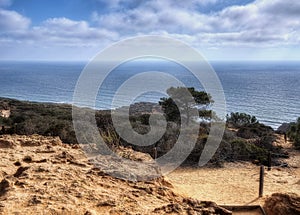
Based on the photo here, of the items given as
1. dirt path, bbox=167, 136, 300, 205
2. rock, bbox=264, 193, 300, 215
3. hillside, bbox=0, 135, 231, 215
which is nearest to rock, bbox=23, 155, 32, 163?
hillside, bbox=0, 135, 231, 215

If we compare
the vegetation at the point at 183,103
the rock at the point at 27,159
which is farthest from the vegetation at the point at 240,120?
the rock at the point at 27,159

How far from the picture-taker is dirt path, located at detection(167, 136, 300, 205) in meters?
9.47

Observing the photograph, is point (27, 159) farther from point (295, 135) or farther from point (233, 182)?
point (295, 135)

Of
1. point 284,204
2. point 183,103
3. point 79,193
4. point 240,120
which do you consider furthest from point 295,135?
point 79,193

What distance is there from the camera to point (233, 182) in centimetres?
1121

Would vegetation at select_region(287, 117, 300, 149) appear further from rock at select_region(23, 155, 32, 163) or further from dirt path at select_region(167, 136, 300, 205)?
rock at select_region(23, 155, 32, 163)

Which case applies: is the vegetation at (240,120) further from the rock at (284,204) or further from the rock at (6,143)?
the rock at (6,143)

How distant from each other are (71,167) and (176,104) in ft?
53.9

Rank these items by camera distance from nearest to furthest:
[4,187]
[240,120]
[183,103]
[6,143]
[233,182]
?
[4,187] < [6,143] < [233,182] < [183,103] < [240,120]

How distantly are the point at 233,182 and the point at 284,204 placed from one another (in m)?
4.28

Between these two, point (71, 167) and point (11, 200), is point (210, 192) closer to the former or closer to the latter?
point (71, 167)

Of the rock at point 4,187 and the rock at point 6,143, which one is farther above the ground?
the rock at point 4,187

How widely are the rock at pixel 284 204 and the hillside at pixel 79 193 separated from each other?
2.42 meters

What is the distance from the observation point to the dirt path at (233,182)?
373 inches
